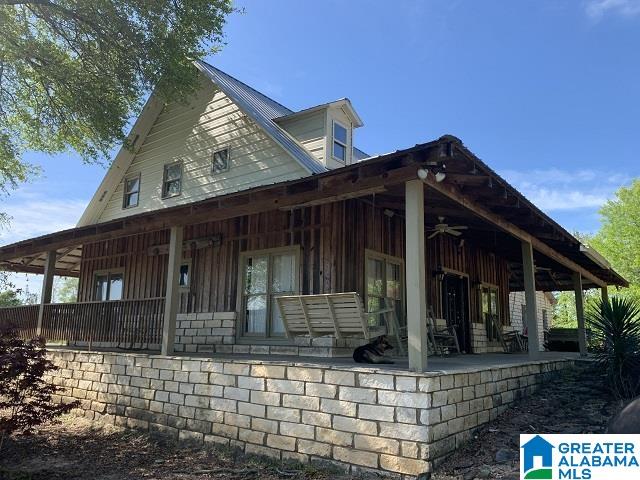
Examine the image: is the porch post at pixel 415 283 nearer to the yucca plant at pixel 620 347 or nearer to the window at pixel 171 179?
the yucca plant at pixel 620 347

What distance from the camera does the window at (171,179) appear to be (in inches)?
469

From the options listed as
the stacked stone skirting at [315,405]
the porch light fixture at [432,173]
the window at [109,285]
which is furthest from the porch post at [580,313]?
the window at [109,285]

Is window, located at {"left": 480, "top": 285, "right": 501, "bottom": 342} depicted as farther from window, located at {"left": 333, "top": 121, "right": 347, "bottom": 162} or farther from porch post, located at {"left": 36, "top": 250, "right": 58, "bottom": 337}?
porch post, located at {"left": 36, "top": 250, "right": 58, "bottom": 337}

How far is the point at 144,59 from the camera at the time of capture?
1056 centimetres

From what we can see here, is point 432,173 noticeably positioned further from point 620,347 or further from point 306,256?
point 620,347

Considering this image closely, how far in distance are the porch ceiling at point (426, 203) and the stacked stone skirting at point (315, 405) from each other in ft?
6.61

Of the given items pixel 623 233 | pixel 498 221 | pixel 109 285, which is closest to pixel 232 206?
pixel 498 221

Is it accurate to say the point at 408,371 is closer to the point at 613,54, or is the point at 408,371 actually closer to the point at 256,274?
the point at 256,274

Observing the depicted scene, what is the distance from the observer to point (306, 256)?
26.7 feet

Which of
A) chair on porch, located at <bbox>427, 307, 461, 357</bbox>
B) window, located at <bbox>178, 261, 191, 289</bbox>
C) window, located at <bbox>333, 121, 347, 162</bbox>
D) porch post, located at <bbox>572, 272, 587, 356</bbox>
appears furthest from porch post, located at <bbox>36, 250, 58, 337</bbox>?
porch post, located at <bbox>572, 272, 587, 356</bbox>

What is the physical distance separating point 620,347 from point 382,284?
12.3 feet

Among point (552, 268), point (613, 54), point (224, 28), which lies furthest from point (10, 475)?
point (613, 54)

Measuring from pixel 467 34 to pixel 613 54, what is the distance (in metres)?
9.73

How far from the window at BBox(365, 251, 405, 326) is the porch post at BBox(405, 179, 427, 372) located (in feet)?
10.5
